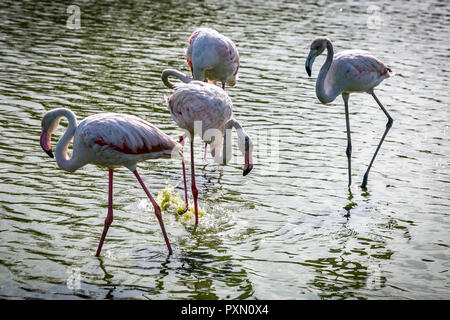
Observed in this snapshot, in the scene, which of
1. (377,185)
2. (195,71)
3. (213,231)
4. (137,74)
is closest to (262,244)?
(213,231)

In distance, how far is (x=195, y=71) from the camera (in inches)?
330

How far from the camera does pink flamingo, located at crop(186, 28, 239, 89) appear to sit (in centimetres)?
828

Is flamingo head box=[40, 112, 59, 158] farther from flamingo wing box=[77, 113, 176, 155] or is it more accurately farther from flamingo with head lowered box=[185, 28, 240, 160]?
flamingo with head lowered box=[185, 28, 240, 160]

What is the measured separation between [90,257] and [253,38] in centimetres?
1150

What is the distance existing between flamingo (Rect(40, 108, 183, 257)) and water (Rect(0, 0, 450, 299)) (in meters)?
0.59

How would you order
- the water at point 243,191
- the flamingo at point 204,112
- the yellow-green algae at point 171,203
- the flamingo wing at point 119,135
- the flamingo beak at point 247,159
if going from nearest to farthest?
1. the water at point 243,191
2. the flamingo wing at point 119,135
3. the flamingo beak at point 247,159
4. the flamingo at point 204,112
5. the yellow-green algae at point 171,203

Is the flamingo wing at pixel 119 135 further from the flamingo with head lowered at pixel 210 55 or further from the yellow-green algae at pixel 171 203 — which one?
the flamingo with head lowered at pixel 210 55

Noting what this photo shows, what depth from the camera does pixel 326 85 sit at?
8352 millimetres

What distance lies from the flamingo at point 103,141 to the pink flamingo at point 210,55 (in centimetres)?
255

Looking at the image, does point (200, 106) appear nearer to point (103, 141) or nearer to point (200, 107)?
point (200, 107)

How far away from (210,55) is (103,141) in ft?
10.2

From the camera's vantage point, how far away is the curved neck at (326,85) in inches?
318

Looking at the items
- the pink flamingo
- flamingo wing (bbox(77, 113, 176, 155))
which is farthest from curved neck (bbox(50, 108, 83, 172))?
the pink flamingo

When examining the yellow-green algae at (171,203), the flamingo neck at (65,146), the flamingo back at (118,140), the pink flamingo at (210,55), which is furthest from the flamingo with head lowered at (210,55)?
the flamingo neck at (65,146)
